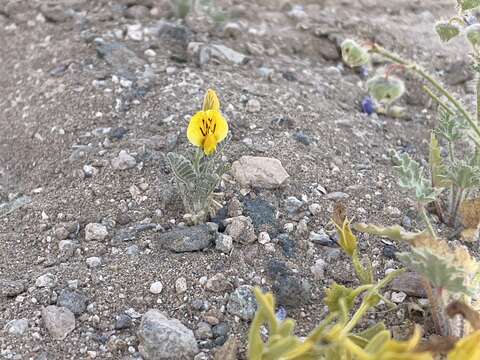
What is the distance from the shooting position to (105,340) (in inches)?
78.2

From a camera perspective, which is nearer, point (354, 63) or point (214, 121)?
point (214, 121)

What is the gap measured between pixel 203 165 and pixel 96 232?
0.39 metres

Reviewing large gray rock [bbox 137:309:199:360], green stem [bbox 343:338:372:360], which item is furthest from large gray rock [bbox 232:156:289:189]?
green stem [bbox 343:338:372:360]

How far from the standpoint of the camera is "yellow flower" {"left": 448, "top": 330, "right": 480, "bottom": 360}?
1511mm

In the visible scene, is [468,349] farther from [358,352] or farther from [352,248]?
[352,248]

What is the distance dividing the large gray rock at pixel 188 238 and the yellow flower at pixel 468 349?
895 millimetres

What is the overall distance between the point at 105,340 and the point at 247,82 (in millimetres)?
1388

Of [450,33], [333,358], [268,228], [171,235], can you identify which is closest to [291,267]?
[268,228]

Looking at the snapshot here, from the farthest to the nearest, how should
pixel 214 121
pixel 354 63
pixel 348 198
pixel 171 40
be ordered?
pixel 171 40 < pixel 348 198 < pixel 354 63 < pixel 214 121

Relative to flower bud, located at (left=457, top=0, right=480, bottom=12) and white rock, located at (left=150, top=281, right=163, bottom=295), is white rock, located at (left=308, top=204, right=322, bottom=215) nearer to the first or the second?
white rock, located at (left=150, top=281, right=163, bottom=295)

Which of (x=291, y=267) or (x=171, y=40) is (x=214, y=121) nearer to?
(x=291, y=267)

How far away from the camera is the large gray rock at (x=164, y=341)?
192 centimetres

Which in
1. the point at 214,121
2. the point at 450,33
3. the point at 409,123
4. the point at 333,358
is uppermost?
the point at 450,33

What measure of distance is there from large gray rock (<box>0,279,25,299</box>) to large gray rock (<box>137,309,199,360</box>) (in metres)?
0.40
